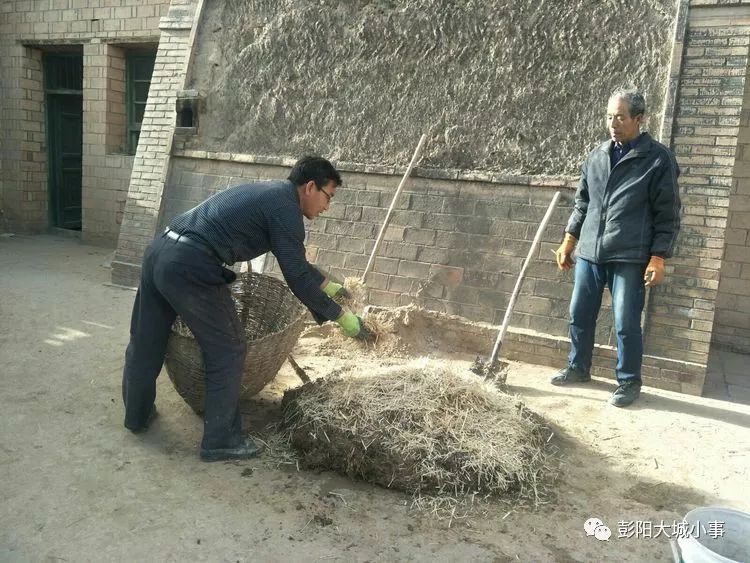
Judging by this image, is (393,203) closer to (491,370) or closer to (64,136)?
(491,370)

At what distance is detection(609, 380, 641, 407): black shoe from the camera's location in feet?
14.3

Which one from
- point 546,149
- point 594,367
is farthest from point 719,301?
point 546,149

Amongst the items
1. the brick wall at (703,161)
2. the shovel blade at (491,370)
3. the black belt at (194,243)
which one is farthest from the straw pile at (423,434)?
the brick wall at (703,161)

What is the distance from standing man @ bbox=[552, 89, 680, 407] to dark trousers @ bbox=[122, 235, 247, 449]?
8.75 feet

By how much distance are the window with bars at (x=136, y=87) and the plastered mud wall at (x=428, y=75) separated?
8.87ft

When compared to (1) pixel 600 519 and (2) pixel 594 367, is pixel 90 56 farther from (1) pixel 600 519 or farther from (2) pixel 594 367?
(1) pixel 600 519

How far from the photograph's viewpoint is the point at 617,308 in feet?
14.3

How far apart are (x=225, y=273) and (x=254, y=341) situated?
0.44 m

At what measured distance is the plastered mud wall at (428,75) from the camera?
5172 millimetres

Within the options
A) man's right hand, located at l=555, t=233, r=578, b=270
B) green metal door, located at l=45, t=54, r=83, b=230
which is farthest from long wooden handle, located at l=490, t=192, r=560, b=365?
Result: green metal door, located at l=45, t=54, r=83, b=230

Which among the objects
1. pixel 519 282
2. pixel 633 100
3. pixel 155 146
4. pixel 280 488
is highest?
pixel 633 100

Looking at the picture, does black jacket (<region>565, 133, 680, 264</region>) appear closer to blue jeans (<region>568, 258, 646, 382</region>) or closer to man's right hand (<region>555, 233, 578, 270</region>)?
blue jeans (<region>568, 258, 646, 382</region>)

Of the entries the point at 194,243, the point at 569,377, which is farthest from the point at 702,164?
the point at 194,243

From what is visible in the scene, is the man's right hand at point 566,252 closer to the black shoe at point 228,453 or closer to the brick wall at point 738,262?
the brick wall at point 738,262
